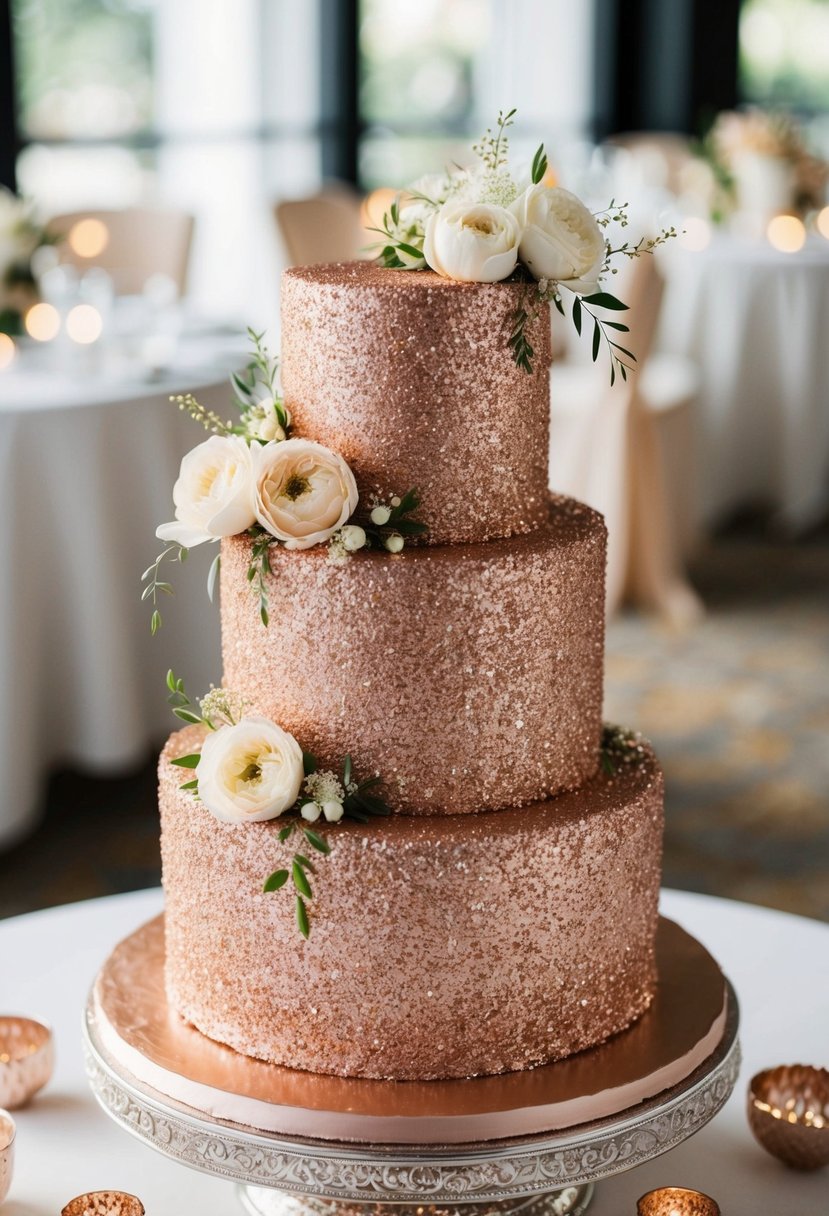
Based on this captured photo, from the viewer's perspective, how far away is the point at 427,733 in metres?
1.46

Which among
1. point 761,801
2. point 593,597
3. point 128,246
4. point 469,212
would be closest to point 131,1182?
point 593,597

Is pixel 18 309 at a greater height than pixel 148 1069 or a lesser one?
greater

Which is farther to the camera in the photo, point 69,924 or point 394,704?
point 69,924

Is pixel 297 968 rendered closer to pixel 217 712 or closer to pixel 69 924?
pixel 217 712

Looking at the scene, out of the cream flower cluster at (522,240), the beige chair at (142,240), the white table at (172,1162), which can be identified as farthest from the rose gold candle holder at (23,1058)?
the beige chair at (142,240)

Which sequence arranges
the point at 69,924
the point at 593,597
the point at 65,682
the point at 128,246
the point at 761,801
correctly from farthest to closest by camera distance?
the point at 128,246
the point at 761,801
the point at 65,682
the point at 69,924
the point at 593,597

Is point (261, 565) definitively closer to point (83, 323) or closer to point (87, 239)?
point (83, 323)

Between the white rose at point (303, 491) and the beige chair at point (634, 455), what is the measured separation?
A: 3.76m

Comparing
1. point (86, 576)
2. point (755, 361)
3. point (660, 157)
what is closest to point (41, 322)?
point (86, 576)

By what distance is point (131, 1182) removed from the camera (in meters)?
1.58

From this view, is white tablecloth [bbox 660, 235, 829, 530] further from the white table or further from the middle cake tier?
the middle cake tier

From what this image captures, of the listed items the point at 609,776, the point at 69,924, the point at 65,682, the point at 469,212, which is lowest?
the point at 65,682

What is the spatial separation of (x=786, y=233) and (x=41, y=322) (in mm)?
3518

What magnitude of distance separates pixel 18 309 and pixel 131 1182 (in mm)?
3019
